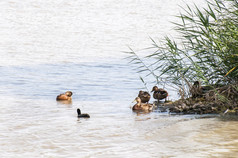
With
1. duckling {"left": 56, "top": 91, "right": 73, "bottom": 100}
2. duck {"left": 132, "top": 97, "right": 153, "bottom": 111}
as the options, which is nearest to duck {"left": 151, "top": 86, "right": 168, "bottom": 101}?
duck {"left": 132, "top": 97, "right": 153, "bottom": 111}

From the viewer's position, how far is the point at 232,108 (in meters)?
9.32

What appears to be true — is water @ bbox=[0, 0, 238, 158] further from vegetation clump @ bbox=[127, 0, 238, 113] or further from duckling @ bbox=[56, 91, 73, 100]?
vegetation clump @ bbox=[127, 0, 238, 113]

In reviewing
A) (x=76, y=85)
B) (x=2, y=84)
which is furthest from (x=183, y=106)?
(x=2, y=84)

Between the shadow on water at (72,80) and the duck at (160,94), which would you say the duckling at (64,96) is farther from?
the duck at (160,94)

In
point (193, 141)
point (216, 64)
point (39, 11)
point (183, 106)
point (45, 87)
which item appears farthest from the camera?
point (39, 11)

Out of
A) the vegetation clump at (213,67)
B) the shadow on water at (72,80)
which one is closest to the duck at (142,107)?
the vegetation clump at (213,67)

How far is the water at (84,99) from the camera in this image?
7.21m

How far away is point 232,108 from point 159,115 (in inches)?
51.9

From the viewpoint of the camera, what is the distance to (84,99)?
39.4ft

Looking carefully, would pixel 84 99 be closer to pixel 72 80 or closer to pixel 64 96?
pixel 64 96

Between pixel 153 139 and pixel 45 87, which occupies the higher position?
pixel 45 87

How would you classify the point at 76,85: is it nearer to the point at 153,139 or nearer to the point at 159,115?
the point at 159,115

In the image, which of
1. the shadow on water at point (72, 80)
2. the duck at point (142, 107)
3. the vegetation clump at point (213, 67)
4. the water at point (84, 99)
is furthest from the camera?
the shadow on water at point (72, 80)

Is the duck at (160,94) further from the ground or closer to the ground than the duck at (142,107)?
further from the ground
